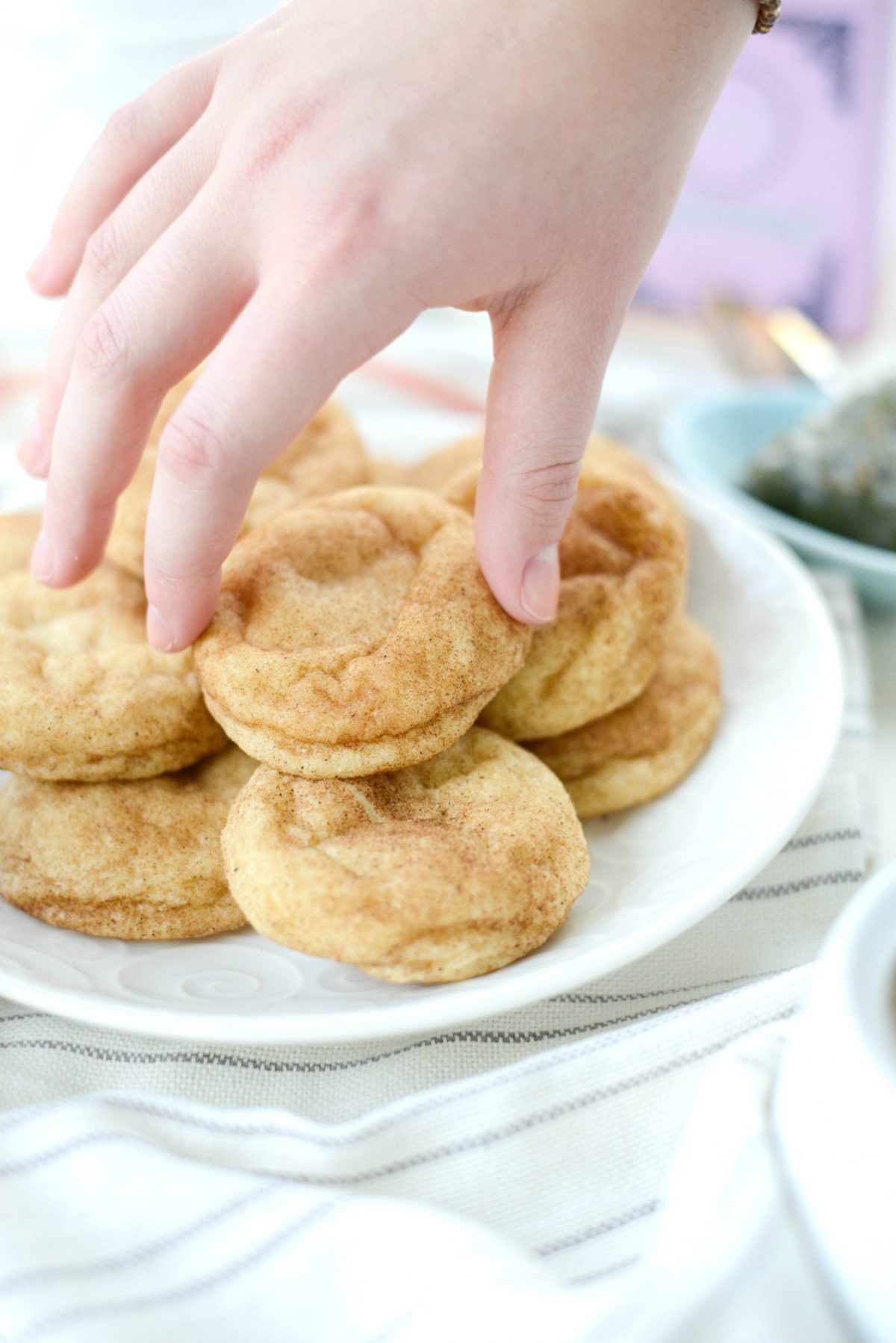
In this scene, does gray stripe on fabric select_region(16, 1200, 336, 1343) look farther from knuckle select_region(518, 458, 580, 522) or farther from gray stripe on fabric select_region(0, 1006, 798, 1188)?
knuckle select_region(518, 458, 580, 522)

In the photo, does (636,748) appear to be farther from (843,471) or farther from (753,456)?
(753,456)

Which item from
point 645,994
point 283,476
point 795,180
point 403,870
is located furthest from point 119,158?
point 795,180

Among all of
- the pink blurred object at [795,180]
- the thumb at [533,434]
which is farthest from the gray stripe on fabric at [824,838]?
the pink blurred object at [795,180]

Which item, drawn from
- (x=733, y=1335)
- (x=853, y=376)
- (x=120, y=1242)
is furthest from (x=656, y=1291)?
(x=853, y=376)

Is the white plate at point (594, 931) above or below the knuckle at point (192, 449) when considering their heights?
below

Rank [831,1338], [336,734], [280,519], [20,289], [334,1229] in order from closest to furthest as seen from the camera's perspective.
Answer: [831,1338] → [334,1229] → [336,734] → [280,519] → [20,289]

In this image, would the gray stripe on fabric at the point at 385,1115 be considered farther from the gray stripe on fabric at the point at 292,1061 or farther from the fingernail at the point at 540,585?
the fingernail at the point at 540,585

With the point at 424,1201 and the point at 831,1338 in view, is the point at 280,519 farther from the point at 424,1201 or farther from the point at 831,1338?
the point at 831,1338
